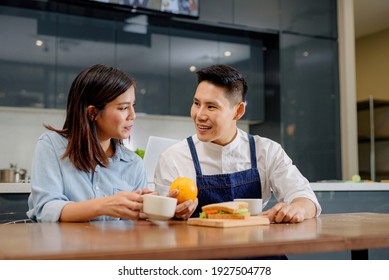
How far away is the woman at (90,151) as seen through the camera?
160cm

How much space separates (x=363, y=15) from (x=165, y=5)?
3.09 meters

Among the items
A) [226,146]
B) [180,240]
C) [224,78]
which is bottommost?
[180,240]

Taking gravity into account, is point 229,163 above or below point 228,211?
above

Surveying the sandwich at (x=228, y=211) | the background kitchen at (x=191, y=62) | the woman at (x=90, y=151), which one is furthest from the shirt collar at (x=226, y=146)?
the background kitchen at (x=191, y=62)

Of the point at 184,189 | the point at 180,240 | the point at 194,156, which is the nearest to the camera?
the point at 180,240

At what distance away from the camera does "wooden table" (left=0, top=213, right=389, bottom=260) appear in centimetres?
85

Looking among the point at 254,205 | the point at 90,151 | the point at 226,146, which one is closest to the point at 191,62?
the point at 226,146

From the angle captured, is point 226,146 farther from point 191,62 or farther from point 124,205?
point 191,62

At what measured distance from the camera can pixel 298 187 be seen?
5.92ft

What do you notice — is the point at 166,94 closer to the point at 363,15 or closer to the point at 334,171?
the point at 334,171

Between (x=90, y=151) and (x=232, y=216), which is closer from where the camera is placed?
(x=232, y=216)

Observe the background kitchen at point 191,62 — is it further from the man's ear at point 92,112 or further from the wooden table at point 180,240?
the wooden table at point 180,240

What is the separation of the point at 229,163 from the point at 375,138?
521cm

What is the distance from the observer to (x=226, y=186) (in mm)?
1812
